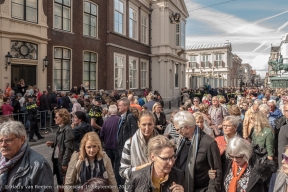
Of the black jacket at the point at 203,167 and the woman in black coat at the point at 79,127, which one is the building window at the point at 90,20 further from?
the black jacket at the point at 203,167

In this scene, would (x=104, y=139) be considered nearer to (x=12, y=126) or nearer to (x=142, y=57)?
(x=12, y=126)

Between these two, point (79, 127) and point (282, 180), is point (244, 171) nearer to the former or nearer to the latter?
point (282, 180)

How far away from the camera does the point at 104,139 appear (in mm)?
5195

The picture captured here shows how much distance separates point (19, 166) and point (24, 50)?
12.1 m

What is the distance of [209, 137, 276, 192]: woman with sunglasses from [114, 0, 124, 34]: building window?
18.3m

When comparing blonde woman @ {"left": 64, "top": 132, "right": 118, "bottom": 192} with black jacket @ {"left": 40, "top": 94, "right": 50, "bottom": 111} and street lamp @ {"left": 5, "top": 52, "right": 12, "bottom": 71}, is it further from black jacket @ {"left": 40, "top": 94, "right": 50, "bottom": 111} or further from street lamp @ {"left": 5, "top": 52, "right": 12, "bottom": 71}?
street lamp @ {"left": 5, "top": 52, "right": 12, "bottom": 71}

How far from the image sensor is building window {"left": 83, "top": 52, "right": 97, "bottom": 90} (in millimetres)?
17141

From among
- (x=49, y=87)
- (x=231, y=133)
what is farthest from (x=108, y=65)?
(x=231, y=133)

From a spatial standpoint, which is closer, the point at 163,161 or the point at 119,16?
the point at 163,161

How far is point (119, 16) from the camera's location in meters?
20.4

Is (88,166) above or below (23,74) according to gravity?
below

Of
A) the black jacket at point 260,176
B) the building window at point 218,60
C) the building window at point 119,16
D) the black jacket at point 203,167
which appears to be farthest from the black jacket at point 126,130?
the building window at point 218,60

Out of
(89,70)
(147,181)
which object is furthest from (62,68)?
(147,181)

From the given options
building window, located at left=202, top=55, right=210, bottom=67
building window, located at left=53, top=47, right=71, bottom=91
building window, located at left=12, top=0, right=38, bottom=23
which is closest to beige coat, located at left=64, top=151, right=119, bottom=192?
building window, located at left=12, top=0, right=38, bottom=23
